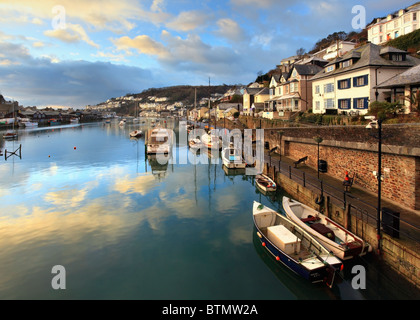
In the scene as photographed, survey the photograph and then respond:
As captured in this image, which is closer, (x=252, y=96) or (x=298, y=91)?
(x=298, y=91)

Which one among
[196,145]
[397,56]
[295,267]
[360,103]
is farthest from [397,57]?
[196,145]

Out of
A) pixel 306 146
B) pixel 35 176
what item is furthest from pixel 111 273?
pixel 35 176

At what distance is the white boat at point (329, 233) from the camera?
11.2 metres

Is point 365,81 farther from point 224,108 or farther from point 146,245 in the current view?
point 224,108

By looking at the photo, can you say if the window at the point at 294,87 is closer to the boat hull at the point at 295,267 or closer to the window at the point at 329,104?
the window at the point at 329,104

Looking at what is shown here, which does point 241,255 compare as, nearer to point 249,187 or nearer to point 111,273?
point 111,273

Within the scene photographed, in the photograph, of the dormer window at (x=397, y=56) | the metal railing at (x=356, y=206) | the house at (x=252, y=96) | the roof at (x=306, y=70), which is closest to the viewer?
the metal railing at (x=356, y=206)

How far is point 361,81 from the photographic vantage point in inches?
1134

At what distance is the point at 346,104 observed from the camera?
31.5m

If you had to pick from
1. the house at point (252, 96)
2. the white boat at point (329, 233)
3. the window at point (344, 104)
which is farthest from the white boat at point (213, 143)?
the white boat at point (329, 233)

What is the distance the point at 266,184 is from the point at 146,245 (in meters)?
11.9

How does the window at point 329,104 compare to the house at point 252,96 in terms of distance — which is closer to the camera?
the window at point 329,104

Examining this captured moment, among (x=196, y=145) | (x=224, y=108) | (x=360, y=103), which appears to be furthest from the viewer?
(x=224, y=108)

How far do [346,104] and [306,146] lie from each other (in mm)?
10591
